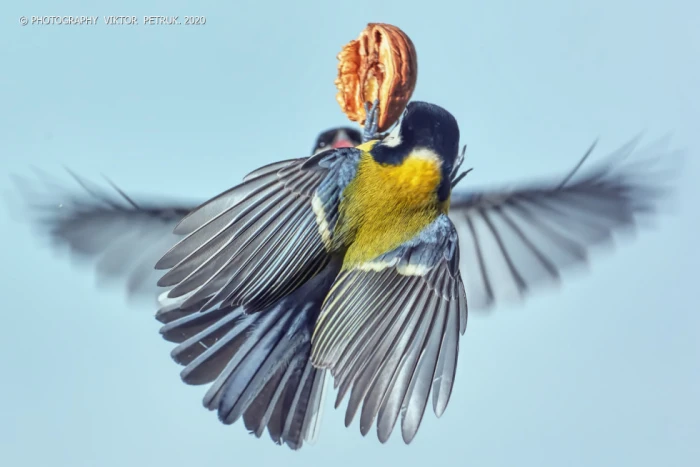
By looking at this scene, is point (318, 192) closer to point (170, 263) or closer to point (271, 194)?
point (271, 194)

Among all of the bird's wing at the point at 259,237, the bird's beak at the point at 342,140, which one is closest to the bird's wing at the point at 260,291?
the bird's wing at the point at 259,237

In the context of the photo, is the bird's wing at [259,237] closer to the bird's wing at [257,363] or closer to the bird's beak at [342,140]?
the bird's wing at [257,363]

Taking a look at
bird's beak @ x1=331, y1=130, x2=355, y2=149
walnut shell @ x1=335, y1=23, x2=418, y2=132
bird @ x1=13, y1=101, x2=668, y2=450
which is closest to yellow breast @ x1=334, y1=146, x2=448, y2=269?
bird @ x1=13, y1=101, x2=668, y2=450

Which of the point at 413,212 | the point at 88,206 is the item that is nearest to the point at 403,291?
the point at 413,212

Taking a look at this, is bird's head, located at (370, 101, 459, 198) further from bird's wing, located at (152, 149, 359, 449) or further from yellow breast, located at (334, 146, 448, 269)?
bird's wing, located at (152, 149, 359, 449)

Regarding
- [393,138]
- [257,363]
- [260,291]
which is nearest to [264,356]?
[257,363]

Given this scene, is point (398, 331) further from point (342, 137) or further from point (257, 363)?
point (342, 137)
